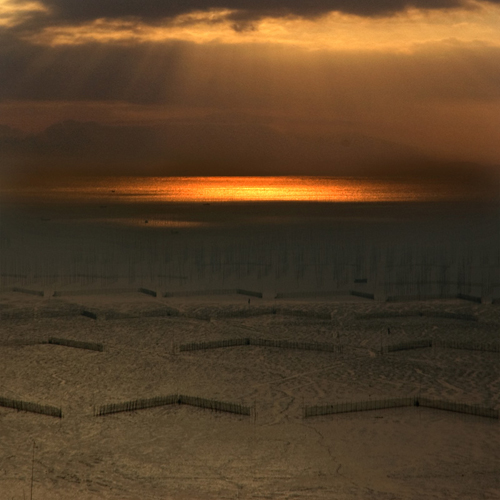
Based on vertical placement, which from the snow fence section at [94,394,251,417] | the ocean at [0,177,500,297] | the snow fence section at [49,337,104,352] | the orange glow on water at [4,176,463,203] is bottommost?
the orange glow on water at [4,176,463,203]

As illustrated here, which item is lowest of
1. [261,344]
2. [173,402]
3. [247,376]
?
[261,344]

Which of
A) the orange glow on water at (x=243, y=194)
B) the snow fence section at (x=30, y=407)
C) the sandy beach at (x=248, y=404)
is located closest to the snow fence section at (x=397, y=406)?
the sandy beach at (x=248, y=404)

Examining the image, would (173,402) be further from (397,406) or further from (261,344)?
(261,344)

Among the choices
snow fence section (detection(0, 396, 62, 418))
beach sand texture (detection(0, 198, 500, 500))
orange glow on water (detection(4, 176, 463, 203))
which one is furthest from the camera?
orange glow on water (detection(4, 176, 463, 203))

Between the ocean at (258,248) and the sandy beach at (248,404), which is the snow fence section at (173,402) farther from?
the ocean at (258,248)

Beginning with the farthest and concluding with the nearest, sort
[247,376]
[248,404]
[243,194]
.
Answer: [243,194], [247,376], [248,404]

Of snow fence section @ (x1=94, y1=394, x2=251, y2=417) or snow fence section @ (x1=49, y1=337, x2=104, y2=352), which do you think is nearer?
snow fence section @ (x1=94, y1=394, x2=251, y2=417)

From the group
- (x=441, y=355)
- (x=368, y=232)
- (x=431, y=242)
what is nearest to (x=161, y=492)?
(x=441, y=355)

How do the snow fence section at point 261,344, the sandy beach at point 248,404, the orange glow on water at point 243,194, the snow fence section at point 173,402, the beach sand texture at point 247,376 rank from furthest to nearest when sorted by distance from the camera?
1. the orange glow on water at point 243,194
2. the snow fence section at point 261,344
3. the snow fence section at point 173,402
4. the beach sand texture at point 247,376
5. the sandy beach at point 248,404

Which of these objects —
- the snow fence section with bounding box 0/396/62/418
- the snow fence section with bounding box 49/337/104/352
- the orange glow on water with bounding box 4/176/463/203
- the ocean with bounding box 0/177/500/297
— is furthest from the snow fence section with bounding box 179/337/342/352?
the orange glow on water with bounding box 4/176/463/203

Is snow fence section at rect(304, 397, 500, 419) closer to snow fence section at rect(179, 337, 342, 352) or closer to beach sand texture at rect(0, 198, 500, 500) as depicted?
beach sand texture at rect(0, 198, 500, 500)

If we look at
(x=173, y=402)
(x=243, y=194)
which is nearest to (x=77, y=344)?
(x=173, y=402)

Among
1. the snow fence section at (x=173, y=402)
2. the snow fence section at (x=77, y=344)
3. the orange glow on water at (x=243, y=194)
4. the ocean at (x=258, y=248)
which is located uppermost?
the snow fence section at (x=173, y=402)

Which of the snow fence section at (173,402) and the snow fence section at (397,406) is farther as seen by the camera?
the snow fence section at (173,402)
